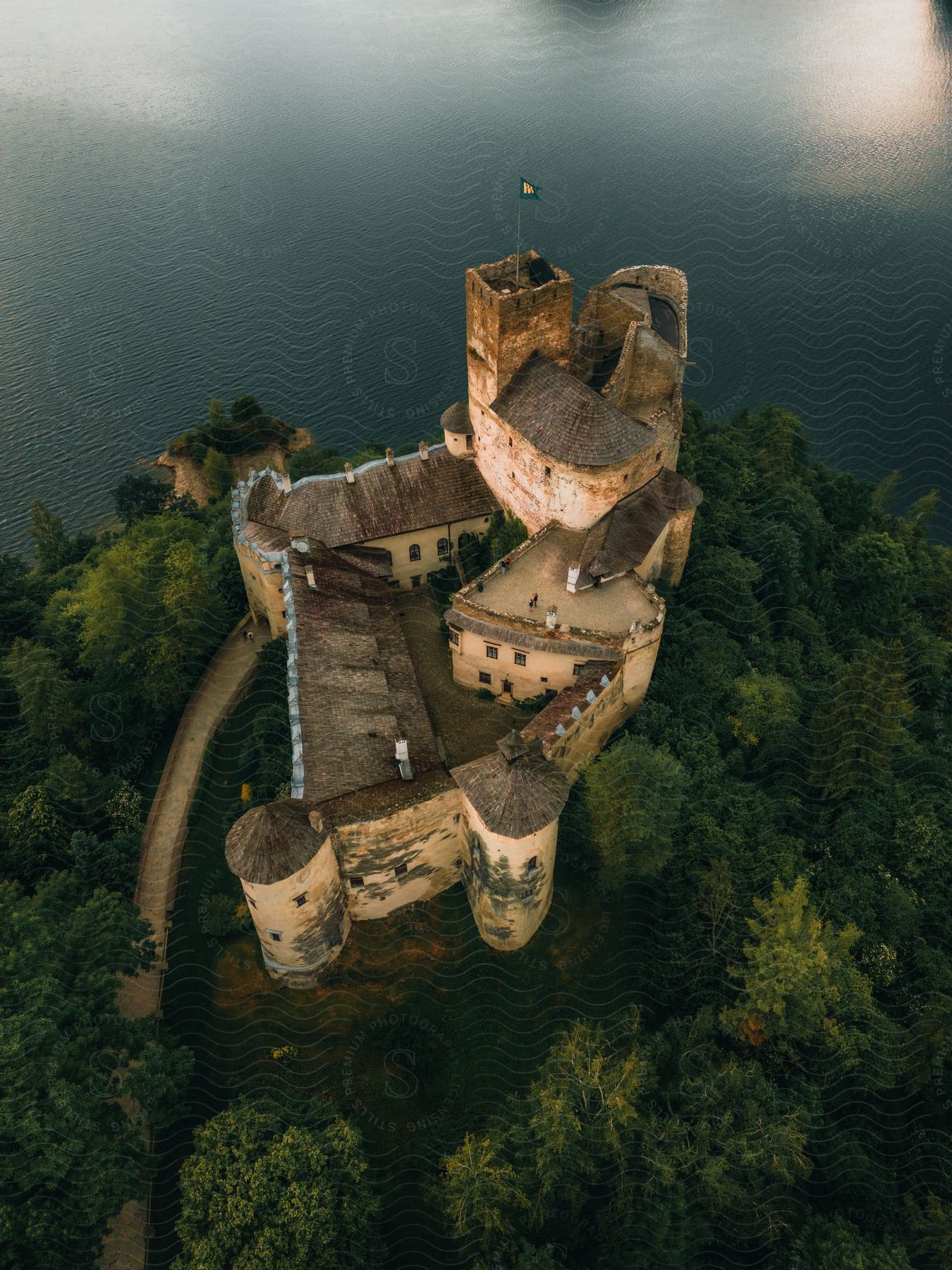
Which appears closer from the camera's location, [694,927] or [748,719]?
[694,927]

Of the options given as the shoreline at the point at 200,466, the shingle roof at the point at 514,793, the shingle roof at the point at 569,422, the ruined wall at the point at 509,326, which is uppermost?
the ruined wall at the point at 509,326

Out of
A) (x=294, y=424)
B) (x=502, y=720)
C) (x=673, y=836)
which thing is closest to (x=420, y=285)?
(x=294, y=424)

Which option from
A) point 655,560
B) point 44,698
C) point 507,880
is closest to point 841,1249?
point 507,880

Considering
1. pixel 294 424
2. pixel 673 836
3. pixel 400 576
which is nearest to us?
pixel 673 836

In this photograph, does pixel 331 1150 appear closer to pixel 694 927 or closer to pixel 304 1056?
pixel 304 1056

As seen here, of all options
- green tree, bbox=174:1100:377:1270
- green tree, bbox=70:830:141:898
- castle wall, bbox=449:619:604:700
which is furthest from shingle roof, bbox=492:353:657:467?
green tree, bbox=174:1100:377:1270

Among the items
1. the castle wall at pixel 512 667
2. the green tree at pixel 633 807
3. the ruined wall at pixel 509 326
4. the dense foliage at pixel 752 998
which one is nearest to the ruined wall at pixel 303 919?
the dense foliage at pixel 752 998

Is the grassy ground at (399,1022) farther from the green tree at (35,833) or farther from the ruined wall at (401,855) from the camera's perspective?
the green tree at (35,833)

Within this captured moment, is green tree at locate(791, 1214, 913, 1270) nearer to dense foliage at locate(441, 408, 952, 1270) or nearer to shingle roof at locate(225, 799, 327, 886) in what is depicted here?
dense foliage at locate(441, 408, 952, 1270)
